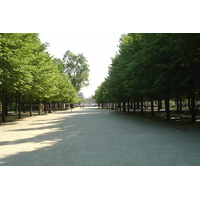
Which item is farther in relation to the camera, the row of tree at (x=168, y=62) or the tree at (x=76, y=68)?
the tree at (x=76, y=68)

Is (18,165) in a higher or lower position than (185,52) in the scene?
lower

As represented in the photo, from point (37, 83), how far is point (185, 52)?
16.5 meters

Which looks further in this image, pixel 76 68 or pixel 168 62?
pixel 76 68

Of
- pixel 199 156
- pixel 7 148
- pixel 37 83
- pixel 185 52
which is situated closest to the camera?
pixel 199 156

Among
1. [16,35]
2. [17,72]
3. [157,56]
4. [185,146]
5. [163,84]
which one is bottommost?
[185,146]

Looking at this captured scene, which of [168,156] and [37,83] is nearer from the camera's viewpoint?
[168,156]

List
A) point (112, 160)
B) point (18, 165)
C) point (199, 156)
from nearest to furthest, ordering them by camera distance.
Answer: point (18, 165), point (112, 160), point (199, 156)

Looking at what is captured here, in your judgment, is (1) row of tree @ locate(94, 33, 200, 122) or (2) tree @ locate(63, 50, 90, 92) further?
(2) tree @ locate(63, 50, 90, 92)

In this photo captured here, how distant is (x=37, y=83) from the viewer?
69.9 ft

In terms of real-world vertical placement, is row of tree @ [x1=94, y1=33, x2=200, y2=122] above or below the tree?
below

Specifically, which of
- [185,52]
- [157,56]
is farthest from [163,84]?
[185,52]

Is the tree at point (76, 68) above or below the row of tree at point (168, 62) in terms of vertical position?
above

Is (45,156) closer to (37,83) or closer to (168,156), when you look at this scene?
(168,156)

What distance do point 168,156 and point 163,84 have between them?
30.1ft
